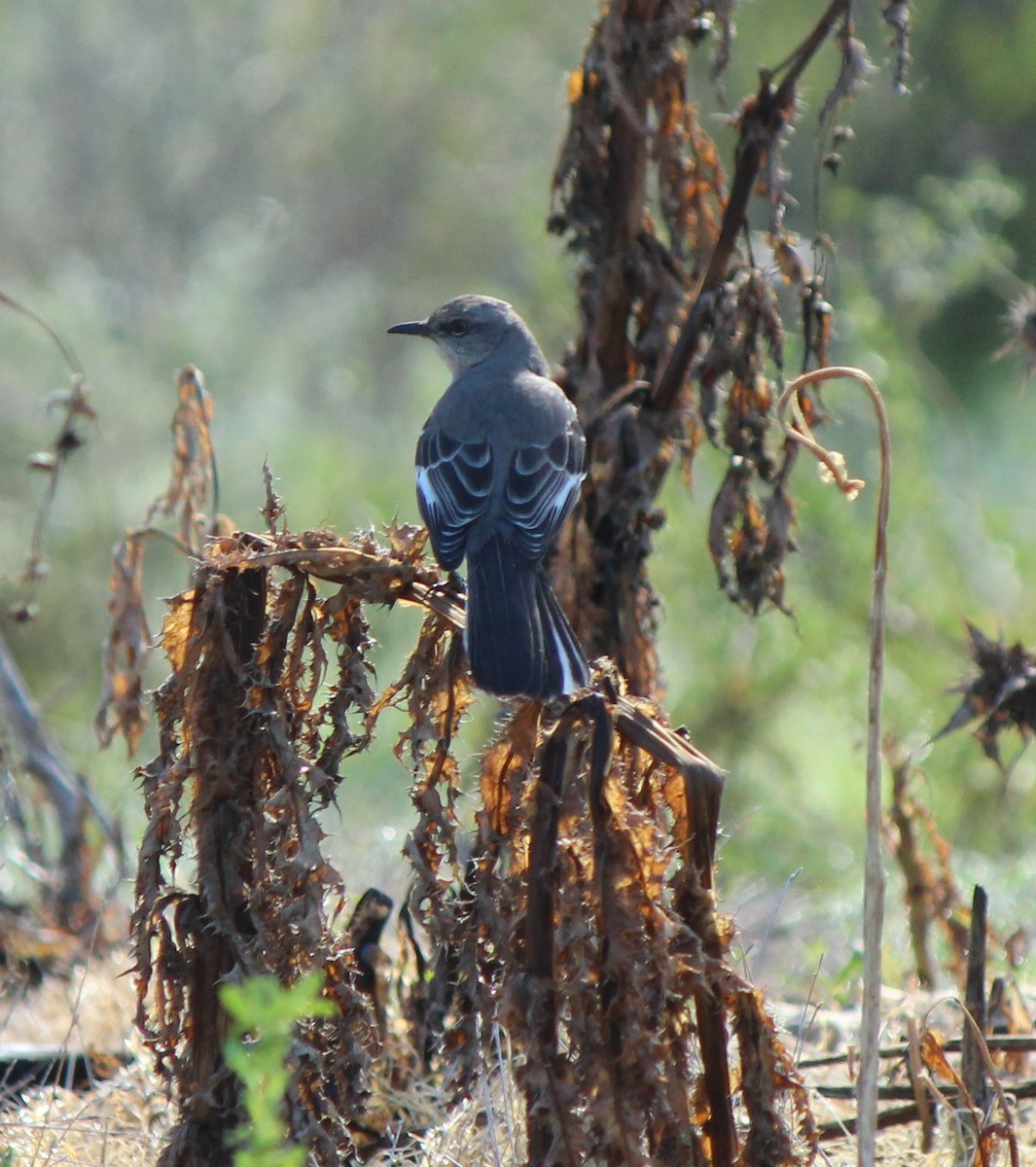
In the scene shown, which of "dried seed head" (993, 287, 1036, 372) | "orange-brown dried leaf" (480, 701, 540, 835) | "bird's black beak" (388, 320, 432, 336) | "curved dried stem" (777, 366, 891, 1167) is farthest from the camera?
"bird's black beak" (388, 320, 432, 336)

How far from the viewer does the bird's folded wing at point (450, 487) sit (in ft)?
11.3

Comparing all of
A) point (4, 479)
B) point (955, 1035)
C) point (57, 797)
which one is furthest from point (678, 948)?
point (4, 479)

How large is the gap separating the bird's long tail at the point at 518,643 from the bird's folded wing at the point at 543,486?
40cm

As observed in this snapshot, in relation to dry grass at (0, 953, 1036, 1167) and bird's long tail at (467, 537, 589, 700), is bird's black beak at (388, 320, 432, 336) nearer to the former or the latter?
bird's long tail at (467, 537, 589, 700)

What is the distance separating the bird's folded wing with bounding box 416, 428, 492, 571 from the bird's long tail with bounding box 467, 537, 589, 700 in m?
0.41

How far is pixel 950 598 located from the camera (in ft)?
23.6

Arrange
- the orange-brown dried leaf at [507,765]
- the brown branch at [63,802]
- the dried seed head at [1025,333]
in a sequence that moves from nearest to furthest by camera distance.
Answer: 1. the orange-brown dried leaf at [507,765]
2. the dried seed head at [1025,333]
3. the brown branch at [63,802]

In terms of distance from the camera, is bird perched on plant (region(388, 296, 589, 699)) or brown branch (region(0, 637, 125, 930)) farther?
brown branch (region(0, 637, 125, 930))

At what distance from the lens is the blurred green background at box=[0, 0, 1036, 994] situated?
698 cm

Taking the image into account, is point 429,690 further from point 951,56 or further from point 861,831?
point 951,56

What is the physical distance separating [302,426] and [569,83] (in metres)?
8.08

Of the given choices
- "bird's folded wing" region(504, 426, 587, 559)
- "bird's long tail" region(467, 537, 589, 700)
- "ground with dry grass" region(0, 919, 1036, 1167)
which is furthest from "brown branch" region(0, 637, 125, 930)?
"bird's long tail" region(467, 537, 589, 700)

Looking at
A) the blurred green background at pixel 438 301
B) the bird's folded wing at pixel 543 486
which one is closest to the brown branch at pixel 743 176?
the blurred green background at pixel 438 301

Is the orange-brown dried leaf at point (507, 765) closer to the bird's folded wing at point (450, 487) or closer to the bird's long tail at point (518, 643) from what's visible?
the bird's long tail at point (518, 643)
